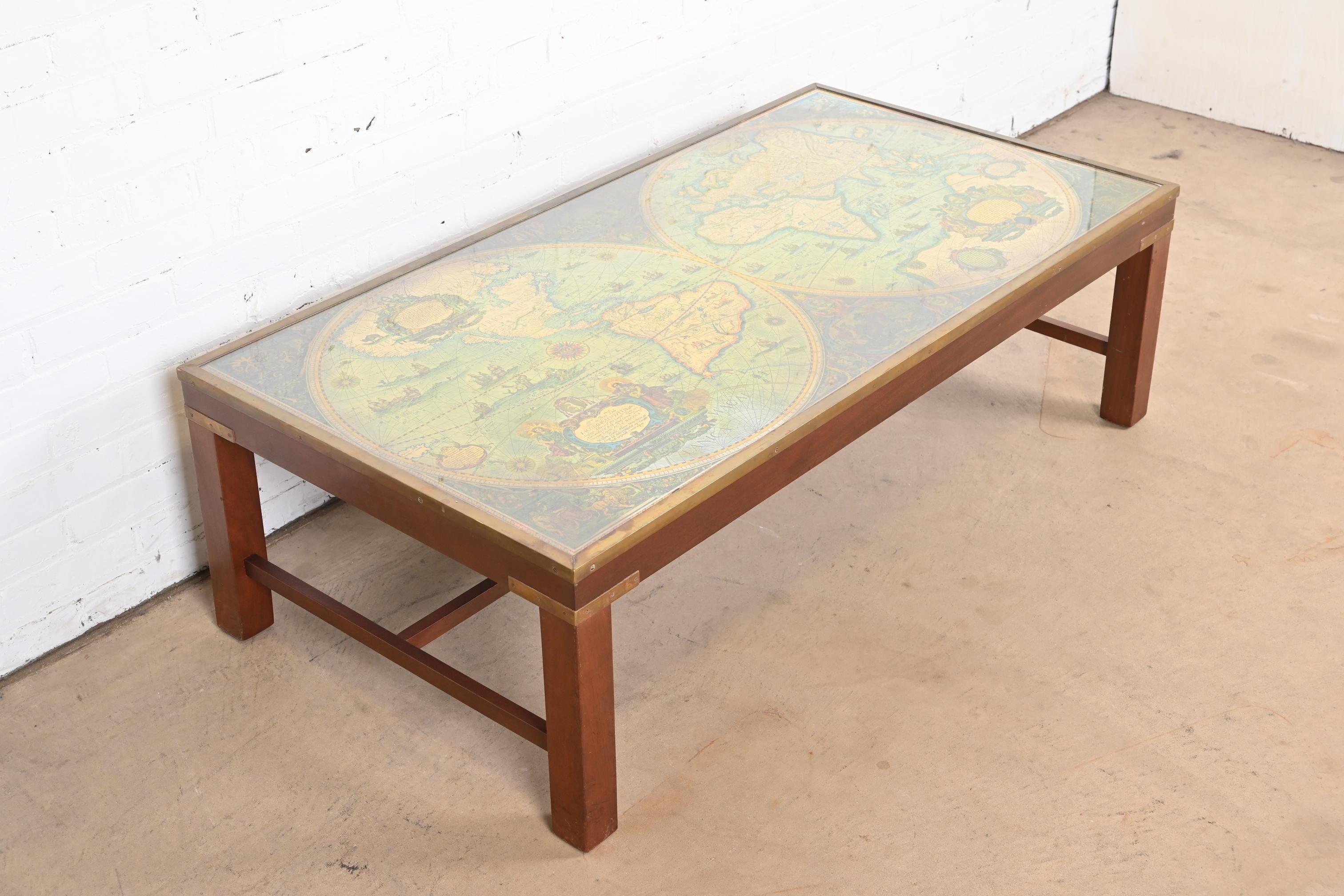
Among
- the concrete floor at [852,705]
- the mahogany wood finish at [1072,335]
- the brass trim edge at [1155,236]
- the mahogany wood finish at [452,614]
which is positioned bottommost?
the concrete floor at [852,705]

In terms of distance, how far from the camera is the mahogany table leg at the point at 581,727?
203 cm

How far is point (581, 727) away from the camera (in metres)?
2.09

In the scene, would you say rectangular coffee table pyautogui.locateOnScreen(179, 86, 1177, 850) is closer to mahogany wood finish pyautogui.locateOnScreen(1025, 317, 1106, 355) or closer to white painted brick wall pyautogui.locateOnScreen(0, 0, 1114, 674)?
mahogany wood finish pyautogui.locateOnScreen(1025, 317, 1106, 355)

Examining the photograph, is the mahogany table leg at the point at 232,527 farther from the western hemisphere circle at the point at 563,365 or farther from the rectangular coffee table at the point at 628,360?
the western hemisphere circle at the point at 563,365

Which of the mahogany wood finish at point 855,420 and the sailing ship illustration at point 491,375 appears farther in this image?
the sailing ship illustration at point 491,375

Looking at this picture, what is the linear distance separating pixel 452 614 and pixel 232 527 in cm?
41

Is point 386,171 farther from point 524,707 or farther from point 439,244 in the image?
point 524,707

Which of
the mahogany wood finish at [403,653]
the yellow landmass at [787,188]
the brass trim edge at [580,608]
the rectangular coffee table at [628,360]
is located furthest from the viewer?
the yellow landmass at [787,188]

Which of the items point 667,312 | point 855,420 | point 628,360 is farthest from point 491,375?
point 855,420

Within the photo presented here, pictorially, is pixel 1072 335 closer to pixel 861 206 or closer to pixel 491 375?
pixel 861 206

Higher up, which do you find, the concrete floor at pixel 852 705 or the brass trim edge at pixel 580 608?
the brass trim edge at pixel 580 608

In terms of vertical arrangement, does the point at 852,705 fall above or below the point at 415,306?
below

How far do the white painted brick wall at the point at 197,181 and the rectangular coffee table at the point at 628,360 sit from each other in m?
0.16

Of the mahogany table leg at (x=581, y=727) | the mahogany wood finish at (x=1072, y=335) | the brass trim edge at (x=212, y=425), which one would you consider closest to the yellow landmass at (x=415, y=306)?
the brass trim edge at (x=212, y=425)
